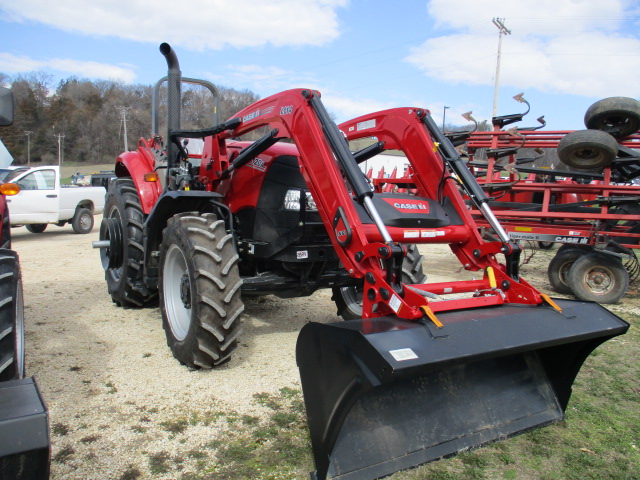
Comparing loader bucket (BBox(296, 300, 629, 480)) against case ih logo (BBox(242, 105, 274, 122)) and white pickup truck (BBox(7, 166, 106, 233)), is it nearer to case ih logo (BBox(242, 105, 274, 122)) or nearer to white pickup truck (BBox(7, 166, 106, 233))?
case ih logo (BBox(242, 105, 274, 122))

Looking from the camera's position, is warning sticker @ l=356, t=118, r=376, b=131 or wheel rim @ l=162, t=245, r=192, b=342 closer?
wheel rim @ l=162, t=245, r=192, b=342

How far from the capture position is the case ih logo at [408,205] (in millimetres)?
3467

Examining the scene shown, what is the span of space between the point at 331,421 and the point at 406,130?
2449 millimetres

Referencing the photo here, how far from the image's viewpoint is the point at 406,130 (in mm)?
4047

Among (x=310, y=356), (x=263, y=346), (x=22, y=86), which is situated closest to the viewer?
(x=310, y=356)

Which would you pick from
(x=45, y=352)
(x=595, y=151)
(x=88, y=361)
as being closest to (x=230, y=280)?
(x=88, y=361)

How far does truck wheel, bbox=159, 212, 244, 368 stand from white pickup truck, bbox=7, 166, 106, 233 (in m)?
9.12

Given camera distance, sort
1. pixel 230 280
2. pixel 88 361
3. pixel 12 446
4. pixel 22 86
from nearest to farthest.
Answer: pixel 12 446
pixel 230 280
pixel 88 361
pixel 22 86

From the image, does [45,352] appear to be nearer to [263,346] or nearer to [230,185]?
[263,346]

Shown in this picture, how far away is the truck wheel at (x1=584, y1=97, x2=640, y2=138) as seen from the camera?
22.8ft

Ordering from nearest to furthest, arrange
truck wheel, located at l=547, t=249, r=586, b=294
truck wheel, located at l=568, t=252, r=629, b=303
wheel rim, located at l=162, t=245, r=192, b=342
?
wheel rim, located at l=162, t=245, r=192, b=342 → truck wheel, located at l=568, t=252, r=629, b=303 → truck wheel, located at l=547, t=249, r=586, b=294

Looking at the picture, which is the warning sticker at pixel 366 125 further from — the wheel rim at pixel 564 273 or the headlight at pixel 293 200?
the wheel rim at pixel 564 273

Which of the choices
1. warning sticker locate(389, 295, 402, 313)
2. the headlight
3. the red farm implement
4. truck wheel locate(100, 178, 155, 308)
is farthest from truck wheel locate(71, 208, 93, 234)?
warning sticker locate(389, 295, 402, 313)

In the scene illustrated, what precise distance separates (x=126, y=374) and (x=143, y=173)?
2.47m
